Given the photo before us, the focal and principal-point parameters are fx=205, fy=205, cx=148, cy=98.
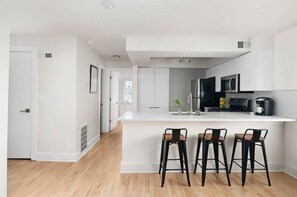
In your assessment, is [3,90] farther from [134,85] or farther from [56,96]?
[134,85]

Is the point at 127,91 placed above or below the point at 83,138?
above

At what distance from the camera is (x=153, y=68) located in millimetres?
5734

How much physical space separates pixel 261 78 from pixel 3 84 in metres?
3.54

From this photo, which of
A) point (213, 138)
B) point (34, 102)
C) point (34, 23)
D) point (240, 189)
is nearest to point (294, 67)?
point (213, 138)

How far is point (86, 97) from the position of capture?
→ 433 centimetres

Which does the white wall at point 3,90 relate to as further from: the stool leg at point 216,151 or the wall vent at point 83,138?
the stool leg at point 216,151

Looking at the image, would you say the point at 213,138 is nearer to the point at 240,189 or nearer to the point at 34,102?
the point at 240,189

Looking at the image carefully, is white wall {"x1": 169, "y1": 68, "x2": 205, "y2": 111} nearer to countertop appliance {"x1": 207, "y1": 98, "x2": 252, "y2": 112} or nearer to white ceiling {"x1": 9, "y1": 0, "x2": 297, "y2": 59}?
countertop appliance {"x1": 207, "y1": 98, "x2": 252, "y2": 112}

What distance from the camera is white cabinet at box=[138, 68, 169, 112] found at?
18.8 feet

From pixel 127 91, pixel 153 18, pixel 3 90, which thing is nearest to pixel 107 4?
pixel 153 18

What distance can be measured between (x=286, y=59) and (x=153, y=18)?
2148 millimetres

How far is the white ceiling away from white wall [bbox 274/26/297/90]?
0.52ft

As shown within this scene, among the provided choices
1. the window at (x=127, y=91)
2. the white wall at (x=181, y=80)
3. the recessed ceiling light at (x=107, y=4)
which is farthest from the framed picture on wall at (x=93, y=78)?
the window at (x=127, y=91)

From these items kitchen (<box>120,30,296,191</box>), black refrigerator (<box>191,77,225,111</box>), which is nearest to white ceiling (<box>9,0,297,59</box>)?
kitchen (<box>120,30,296,191</box>)
